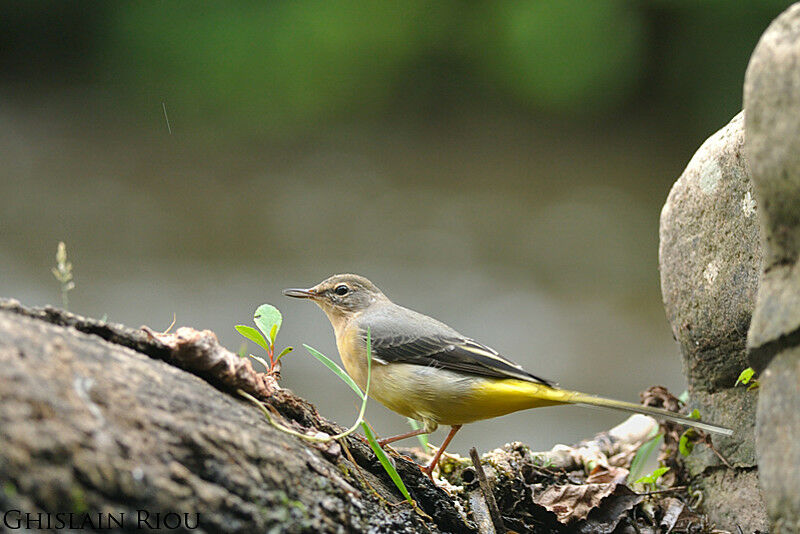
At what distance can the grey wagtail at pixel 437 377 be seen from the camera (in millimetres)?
3363

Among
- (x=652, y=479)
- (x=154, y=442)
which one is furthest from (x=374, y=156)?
(x=154, y=442)

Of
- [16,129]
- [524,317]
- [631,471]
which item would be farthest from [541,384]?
[16,129]

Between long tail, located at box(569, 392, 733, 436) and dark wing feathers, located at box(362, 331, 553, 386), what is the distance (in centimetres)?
29

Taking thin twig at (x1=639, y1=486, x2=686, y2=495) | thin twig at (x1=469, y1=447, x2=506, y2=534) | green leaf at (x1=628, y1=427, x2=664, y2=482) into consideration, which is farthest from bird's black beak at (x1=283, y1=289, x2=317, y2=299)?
thin twig at (x1=639, y1=486, x2=686, y2=495)

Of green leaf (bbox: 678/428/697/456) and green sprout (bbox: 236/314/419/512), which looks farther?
green leaf (bbox: 678/428/697/456)

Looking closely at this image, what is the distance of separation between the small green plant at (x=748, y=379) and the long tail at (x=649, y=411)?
0.23 meters

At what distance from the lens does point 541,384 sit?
3.36 meters

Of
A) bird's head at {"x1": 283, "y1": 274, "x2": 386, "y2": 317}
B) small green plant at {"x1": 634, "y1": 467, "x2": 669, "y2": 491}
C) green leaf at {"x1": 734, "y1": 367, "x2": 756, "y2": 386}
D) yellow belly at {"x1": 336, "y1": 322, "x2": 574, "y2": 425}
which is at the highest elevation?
bird's head at {"x1": 283, "y1": 274, "x2": 386, "y2": 317}

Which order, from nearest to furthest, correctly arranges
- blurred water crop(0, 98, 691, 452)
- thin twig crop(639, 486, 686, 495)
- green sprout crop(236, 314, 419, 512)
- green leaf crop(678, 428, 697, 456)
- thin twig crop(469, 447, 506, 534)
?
green sprout crop(236, 314, 419, 512) < thin twig crop(469, 447, 506, 534) < thin twig crop(639, 486, 686, 495) < green leaf crop(678, 428, 697, 456) < blurred water crop(0, 98, 691, 452)

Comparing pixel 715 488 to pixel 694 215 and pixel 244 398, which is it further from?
pixel 244 398

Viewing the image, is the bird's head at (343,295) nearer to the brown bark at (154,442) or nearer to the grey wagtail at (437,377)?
the grey wagtail at (437,377)

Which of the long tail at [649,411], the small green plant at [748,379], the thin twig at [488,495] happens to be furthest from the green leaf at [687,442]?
the thin twig at [488,495]

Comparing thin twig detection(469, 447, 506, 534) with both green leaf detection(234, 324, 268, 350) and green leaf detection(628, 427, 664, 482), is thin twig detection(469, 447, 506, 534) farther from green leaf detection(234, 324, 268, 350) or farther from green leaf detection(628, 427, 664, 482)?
green leaf detection(628, 427, 664, 482)

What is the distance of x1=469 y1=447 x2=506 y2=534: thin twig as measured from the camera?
3.06 m
